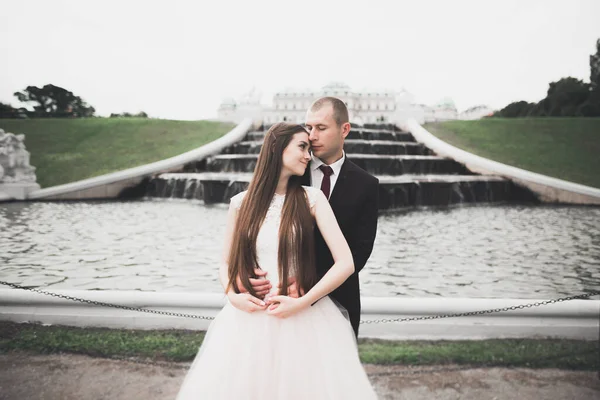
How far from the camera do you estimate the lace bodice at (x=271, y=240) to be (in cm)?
219

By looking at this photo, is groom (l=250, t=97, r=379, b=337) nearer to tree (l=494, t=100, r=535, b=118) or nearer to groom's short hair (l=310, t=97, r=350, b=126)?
groom's short hair (l=310, t=97, r=350, b=126)

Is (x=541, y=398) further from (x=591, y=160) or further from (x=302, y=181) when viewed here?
(x=591, y=160)

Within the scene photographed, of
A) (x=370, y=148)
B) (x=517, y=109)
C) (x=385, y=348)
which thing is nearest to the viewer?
(x=385, y=348)

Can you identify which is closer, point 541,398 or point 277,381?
point 277,381

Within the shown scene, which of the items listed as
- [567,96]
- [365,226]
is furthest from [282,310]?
[567,96]

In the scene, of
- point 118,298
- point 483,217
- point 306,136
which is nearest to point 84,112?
point 483,217

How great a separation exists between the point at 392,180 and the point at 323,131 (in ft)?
36.9

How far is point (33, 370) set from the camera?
328 cm

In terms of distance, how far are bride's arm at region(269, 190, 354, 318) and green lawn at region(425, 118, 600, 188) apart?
17.0 metres

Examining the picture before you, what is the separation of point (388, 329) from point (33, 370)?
9.33 ft

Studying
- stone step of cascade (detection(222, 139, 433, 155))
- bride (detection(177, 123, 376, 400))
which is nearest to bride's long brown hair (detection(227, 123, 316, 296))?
bride (detection(177, 123, 376, 400))

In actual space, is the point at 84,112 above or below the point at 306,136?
above

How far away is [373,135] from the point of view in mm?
22359

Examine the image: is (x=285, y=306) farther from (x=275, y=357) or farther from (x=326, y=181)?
(x=326, y=181)
